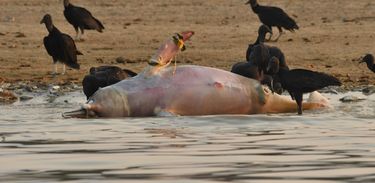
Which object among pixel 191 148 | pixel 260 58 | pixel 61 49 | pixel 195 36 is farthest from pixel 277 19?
pixel 191 148

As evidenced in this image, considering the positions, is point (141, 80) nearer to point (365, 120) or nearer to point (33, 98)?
point (365, 120)

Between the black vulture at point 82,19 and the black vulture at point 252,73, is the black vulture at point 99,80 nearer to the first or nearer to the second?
the black vulture at point 252,73

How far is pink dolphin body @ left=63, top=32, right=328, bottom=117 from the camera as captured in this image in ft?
34.6

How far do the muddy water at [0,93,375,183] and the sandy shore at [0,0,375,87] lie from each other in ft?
16.4

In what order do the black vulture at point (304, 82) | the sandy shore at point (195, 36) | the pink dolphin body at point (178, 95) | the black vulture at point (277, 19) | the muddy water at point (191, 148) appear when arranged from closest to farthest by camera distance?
1. the muddy water at point (191, 148)
2. the pink dolphin body at point (178, 95)
3. the black vulture at point (304, 82)
4. the sandy shore at point (195, 36)
5. the black vulture at point (277, 19)

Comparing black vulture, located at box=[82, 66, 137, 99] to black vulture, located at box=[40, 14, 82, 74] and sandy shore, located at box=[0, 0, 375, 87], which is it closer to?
sandy shore, located at box=[0, 0, 375, 87]

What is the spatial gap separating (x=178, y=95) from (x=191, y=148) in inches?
108

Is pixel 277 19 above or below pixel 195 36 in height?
above

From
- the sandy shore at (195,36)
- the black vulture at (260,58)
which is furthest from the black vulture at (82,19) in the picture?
the black vulture at (260,58)

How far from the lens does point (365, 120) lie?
10.3 m

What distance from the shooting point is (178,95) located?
10.7m

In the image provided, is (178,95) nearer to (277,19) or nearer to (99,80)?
(99,80)

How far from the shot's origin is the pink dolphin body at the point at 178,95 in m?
10.5

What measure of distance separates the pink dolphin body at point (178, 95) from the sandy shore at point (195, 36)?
3.84m
